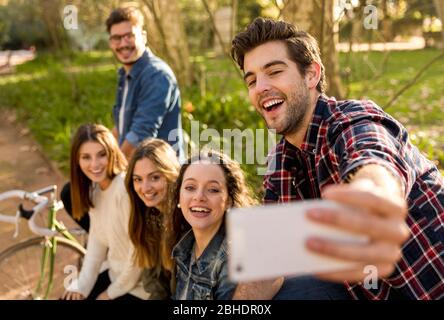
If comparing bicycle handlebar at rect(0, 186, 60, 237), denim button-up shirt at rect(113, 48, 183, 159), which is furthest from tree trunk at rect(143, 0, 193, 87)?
bicycle handlebar at rect(0, 186, 60, 237)

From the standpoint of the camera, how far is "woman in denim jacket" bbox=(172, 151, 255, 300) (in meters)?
2.23

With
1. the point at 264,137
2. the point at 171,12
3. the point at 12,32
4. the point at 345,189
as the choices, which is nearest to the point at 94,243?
the point at 345,189

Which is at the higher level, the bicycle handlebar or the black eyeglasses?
the black eyeglasses

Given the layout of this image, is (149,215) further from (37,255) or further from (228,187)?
(37,255)

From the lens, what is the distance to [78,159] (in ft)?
10.4

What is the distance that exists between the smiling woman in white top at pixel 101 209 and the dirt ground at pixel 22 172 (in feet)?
5.69

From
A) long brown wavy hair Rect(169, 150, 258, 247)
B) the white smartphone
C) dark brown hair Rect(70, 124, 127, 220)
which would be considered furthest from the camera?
dark brown hair Rect(70, 124, 127, 220)

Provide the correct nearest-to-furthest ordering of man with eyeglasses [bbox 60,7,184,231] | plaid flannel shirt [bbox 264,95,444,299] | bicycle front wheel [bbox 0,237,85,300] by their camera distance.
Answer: plaid flannel shirt [bbox 264,95,444,299], bicycle front wheel [bbox 0,237,85,300], man with eyeglasses [bbox 60,7,184,231]

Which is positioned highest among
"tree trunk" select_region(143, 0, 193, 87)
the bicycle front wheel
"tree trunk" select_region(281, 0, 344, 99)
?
"tree trunk" select_region(143, 0, 193, 87)

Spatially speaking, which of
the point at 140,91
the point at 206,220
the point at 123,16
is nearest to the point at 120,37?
the point at 123,16

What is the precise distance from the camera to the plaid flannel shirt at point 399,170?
1.57m

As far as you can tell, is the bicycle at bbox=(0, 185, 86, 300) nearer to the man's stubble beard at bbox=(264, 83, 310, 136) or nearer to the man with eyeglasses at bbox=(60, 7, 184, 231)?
the man with eyeglasses at bbox=(60, 7, 184, 231)

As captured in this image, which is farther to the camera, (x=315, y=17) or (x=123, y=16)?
(x=315, y=17)

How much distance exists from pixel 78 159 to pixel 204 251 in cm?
124
